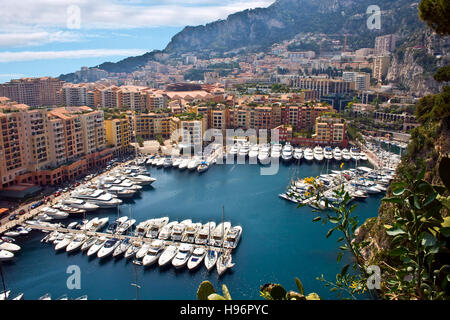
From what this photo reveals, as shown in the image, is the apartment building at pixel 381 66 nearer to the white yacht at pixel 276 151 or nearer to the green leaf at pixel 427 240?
the white yacht at pixel 276 151

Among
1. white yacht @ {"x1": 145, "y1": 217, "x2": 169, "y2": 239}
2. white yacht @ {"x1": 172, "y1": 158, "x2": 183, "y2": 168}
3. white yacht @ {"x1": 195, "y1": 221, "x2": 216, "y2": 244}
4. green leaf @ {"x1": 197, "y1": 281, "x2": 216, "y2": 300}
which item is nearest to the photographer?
green leaf @ {"x1": 197, "y1": 281, "x2": 216, "y2": 300}

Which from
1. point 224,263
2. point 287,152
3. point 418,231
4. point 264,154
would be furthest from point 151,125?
point 418,231

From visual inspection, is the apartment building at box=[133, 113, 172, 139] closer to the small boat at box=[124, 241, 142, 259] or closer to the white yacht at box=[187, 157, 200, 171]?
the white yacht at box=[187, 157, 200, 171]

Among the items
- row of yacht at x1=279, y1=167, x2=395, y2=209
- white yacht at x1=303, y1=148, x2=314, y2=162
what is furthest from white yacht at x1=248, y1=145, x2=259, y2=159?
row of yacht at x1=279, y1=167, x2=395, y2=209

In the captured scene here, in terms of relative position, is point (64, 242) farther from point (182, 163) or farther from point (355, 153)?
point (355, 153)

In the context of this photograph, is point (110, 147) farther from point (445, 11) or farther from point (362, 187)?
point (445, 11)
